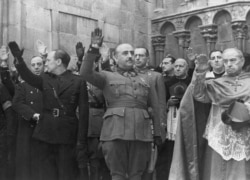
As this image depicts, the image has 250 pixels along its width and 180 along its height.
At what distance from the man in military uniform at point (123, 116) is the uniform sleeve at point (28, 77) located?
67cm

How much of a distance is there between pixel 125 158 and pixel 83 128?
0.61 metres

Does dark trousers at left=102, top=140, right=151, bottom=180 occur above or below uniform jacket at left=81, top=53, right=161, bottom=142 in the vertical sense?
below

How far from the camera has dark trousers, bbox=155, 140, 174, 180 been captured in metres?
6.05

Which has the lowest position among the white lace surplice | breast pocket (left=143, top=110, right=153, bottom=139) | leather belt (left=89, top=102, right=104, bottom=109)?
the white lace surplice

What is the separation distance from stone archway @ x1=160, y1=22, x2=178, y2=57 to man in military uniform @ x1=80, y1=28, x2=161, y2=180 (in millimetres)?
4314

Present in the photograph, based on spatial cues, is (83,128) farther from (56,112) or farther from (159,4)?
(159,4)

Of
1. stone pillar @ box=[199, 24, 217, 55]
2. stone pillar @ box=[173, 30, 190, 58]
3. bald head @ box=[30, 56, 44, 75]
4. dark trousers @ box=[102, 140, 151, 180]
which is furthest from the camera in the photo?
stone pillar @ box=[173, 30, 190, 58]

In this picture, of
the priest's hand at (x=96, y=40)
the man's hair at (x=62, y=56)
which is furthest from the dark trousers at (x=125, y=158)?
the man's hair at (x=62, y=56)

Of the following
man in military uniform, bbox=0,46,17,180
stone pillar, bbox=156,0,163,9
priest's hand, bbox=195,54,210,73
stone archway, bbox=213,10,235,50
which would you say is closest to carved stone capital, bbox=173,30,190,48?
stone archway, bbox=213,10,235,50

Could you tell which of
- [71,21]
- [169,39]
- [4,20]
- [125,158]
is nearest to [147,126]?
[125,158]

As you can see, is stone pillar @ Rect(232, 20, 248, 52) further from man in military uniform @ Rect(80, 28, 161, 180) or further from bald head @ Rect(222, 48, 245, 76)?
man in military uniform @ Rect(80, 28, 161, 180)

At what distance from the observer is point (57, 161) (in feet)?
17.1

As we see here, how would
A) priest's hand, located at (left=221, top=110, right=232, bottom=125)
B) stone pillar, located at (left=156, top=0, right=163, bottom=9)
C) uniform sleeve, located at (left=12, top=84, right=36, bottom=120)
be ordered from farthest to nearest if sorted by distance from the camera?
stone pillar, located at (left=156, top=0, right=163, bottom=9) → uniform sleeve, located at (left=12, top=84, right=36, bottom=120) → priest's hand, located at (left=221, top=110, right=232, bottom=125)

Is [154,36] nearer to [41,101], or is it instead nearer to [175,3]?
[175,3]
